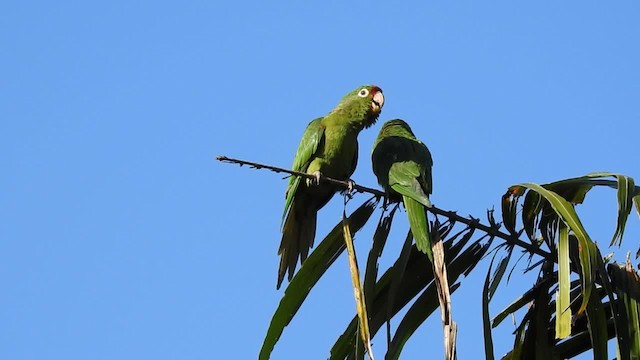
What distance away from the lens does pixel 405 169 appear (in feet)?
15.3

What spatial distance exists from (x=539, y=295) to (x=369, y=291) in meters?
0.64

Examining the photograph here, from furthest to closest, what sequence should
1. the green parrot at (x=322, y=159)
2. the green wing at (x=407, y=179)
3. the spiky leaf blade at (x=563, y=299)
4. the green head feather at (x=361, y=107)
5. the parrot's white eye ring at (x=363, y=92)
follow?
the parrot's white eye ring at (x=363, y=92) < the green head feather at (x=361, y=107) < the green parrot at (x=322, y=159) < the green wing at (x=407, y=179) < the spiky leaf blade at (x=563, y=299)

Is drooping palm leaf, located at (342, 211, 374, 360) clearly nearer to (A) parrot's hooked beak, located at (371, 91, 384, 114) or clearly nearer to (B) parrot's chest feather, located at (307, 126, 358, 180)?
(B) parrot's chest feather, located at (307, 126, 358, 180)

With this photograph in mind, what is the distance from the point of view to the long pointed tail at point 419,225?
130 inches

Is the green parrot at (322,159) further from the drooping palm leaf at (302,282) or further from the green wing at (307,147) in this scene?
the drooping palm leaf at (302,282)

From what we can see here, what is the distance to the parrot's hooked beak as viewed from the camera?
224 inches

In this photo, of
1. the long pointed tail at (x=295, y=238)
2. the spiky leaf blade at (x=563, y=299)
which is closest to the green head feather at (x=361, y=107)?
the long pointed tail at (x=295, y=238)

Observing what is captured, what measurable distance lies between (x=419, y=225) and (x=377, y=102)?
2.34 meters

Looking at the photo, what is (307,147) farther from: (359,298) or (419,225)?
(359,298)

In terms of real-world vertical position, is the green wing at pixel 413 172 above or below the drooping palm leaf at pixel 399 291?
above

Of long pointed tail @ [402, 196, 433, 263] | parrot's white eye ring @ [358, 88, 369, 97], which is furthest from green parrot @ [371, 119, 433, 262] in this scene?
parrot's white eye ring @ [358, 88, 369, 97]

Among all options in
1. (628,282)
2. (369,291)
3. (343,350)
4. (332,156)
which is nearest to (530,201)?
(628,282)

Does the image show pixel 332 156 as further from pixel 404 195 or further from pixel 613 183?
pixel 613 183

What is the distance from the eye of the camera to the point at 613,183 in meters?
3.27
